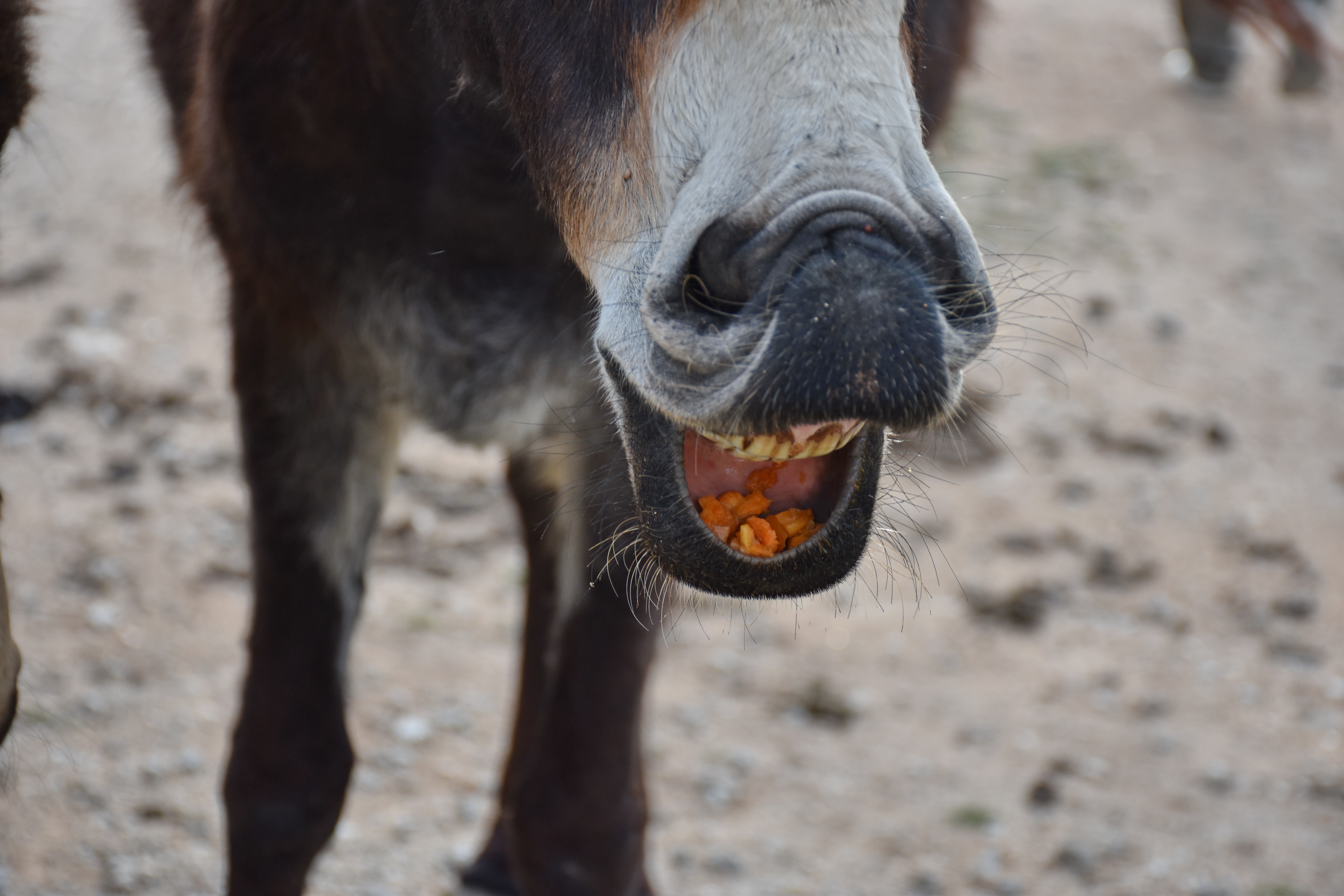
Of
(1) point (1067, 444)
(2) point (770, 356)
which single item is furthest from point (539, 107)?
(1) point (1067, 444)

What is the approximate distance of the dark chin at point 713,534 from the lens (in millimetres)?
1369

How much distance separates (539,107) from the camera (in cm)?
157

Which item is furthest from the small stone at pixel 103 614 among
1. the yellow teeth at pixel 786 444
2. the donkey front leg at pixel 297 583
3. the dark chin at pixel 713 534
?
the yellow teeth at pixel 786 444

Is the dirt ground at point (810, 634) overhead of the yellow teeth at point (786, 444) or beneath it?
beneath

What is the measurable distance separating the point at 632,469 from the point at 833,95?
0.49 metres

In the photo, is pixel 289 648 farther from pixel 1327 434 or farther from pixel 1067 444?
pixel 1327 434

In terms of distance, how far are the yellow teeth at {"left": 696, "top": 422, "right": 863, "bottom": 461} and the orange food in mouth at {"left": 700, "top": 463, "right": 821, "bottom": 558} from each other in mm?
48

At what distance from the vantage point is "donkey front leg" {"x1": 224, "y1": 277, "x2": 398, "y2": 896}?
224 cm

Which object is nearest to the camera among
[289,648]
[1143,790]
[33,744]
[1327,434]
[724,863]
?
[289,648]

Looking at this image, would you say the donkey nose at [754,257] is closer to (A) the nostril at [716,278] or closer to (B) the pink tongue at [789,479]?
(A) the nostril at [716,278]

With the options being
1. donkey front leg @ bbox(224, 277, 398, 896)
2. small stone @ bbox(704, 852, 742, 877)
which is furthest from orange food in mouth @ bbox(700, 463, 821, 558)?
small stone @ bbox(704, 852, 742, 877)

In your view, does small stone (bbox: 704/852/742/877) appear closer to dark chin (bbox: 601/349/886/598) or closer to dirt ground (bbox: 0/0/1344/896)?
dirt ground (bbox: 0/0/1344/896)

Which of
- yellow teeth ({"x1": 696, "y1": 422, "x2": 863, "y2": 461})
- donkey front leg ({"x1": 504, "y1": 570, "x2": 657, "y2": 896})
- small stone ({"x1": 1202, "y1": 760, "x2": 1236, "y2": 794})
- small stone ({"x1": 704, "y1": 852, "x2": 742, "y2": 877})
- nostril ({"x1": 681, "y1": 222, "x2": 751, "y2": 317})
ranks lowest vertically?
small stone ({"x1": 1202, "y1": 760, "x2": 1236, "y2": 794})

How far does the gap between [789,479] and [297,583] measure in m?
1.25
